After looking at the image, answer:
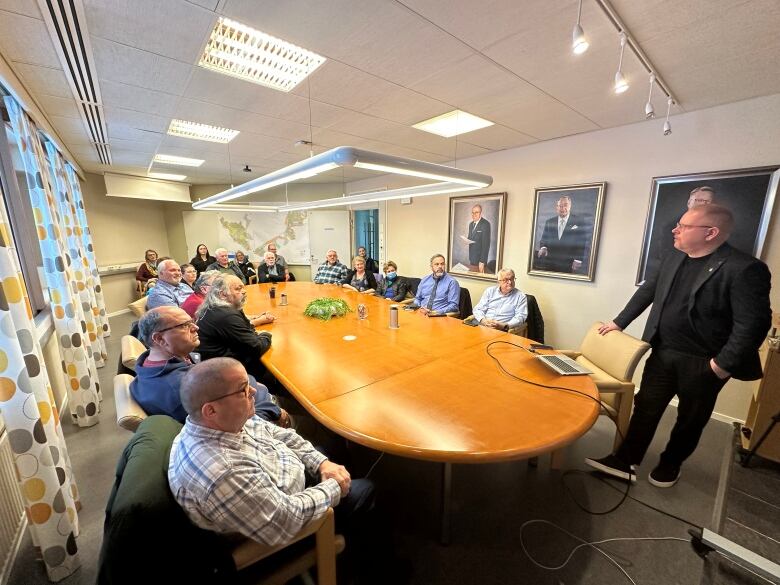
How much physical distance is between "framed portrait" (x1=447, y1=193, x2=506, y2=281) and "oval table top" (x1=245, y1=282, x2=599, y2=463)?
1.99 metres

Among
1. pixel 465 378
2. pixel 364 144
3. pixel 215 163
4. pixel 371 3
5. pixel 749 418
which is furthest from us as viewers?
pixel 215 163

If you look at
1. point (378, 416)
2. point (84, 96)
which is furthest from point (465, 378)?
point (84, 96)

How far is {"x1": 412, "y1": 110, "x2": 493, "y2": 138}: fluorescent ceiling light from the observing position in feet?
9.30

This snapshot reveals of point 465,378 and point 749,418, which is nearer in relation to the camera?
point 465,378

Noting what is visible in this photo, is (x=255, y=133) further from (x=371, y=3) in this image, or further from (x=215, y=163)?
(x=371, y=3)

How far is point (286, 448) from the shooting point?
128 centimetres

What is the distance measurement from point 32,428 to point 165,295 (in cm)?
196

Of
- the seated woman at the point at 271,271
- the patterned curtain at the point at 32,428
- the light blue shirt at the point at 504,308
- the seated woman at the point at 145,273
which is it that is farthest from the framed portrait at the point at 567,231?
the seated woman at the point at 145,273

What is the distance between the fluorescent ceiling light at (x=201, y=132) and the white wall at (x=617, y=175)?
117 inches

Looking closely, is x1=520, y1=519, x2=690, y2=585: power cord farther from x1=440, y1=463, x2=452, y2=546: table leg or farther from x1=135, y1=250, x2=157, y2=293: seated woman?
x1=135, y1=250, x2=157, y2=293: seated woman

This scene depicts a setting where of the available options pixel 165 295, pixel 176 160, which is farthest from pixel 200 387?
pixel 176 160

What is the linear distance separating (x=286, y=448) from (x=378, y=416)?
1.32ft

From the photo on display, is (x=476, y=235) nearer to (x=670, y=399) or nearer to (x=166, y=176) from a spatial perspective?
(x=670, y=399)

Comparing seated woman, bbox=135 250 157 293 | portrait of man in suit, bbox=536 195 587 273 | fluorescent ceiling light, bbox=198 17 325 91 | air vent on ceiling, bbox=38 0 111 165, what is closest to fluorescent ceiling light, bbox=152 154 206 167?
air vent on ceiling, bbox=38 0 111 165
